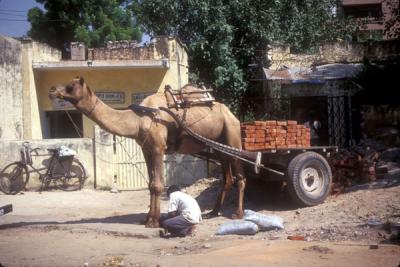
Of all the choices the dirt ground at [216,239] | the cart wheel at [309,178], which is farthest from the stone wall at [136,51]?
the cart wheel at [309,178]

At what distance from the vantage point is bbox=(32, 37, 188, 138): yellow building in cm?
1722

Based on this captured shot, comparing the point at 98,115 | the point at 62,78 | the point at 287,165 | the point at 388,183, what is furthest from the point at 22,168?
the point at 388,183

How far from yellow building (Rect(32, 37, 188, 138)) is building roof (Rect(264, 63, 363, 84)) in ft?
10.7

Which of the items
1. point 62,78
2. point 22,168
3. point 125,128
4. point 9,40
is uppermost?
point 9,40

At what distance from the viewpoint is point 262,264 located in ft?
20.5

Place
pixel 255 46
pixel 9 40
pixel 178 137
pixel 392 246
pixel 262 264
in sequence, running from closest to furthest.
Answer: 1. pixel 262 264
2. pixel 392 246
3. pixel 178 137
4. pixel 9 40
5. pixel 255 46

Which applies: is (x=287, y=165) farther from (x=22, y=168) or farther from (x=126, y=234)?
(x=22, y=168)

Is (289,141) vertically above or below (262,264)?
above

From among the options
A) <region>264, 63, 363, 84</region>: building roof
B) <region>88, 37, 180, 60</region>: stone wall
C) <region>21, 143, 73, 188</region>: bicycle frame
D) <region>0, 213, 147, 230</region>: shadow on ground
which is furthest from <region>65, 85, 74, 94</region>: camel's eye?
<region>264, 63, 363, 84</region>: building roof

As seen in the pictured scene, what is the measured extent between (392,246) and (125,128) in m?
4.72

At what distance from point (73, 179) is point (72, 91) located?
6.56 meters

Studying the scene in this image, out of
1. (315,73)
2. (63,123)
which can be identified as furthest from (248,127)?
(63,123)

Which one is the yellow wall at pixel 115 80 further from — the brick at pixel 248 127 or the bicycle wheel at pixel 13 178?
the brick at pixel 248 127

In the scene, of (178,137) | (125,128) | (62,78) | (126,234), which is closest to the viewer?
(126,234)
